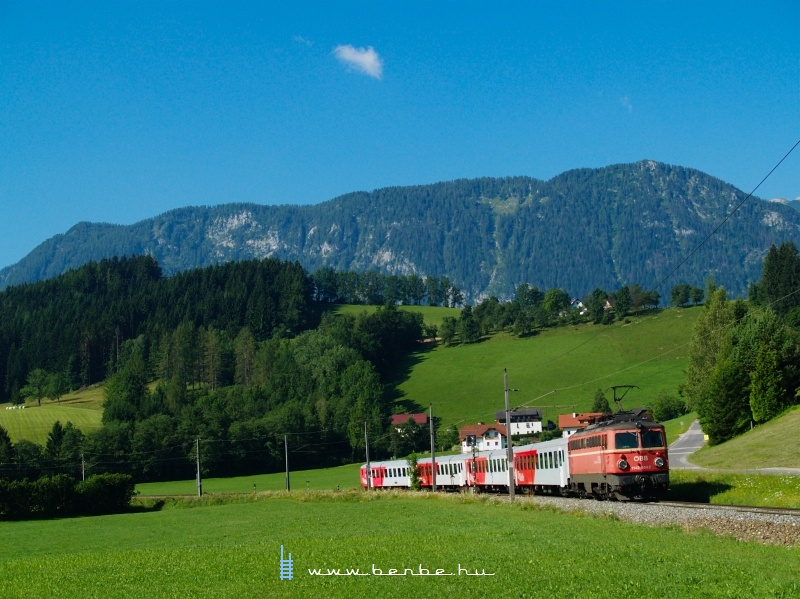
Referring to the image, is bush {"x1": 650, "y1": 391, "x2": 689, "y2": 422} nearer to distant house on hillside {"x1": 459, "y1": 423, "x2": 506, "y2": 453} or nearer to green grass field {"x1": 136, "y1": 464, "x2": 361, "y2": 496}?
distant house on hillside {"x1": 459, "y1": 423, "x2": 506, "y2": 453}

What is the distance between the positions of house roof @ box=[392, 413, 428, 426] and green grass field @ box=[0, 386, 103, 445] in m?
42.6

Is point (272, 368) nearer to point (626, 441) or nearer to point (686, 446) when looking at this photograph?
point (686, 446)

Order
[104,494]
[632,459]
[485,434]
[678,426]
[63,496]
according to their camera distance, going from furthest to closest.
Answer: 1. [485,434]
2. [678,426]
3. [104,494]
4. [63,496]
5. [632,459]

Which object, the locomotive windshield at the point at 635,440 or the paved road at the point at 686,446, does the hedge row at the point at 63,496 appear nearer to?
the paved road at the point at 686,446

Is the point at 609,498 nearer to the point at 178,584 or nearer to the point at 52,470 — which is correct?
the point at 178,584

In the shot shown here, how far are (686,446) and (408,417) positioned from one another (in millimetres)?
49997

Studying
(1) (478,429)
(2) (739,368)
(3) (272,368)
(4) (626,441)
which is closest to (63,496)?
(4) (626,441)

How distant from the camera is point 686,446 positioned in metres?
77.8

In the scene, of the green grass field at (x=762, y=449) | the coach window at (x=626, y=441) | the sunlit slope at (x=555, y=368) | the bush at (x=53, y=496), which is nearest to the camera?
the coach window at (x=626, y=441)

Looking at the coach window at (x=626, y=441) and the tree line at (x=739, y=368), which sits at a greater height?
the tree line at (x=739, y=368)

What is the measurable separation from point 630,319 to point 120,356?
100461mm

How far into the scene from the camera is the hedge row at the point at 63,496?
6906 cm

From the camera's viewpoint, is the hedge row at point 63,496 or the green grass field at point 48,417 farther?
the green grass field at point 48,417

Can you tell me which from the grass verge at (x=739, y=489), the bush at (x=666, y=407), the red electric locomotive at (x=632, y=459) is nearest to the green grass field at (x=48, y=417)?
the bush at (x=666, y=407)
